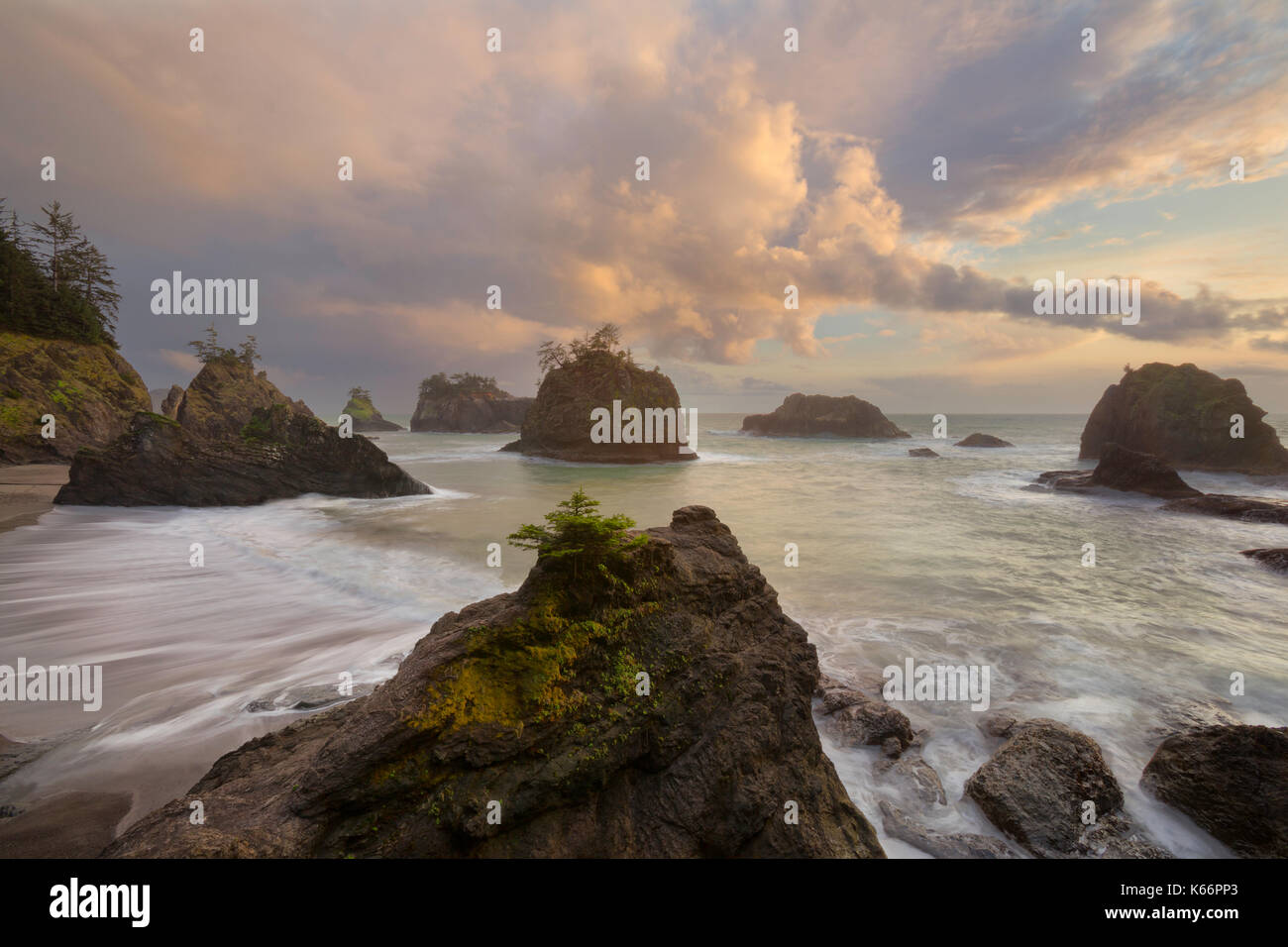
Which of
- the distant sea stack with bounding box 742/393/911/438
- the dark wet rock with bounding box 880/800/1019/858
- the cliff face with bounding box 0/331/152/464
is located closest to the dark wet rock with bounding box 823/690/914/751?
the dark wet rock with bounding box 880/800/1019/858

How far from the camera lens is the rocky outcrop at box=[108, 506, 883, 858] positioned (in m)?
3.19

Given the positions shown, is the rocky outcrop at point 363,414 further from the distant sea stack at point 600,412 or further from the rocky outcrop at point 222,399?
the distant sea stack at point 600,412

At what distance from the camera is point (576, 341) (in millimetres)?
54125

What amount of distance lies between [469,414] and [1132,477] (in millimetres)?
101050

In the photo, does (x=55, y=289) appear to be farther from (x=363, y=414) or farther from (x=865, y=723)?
(x=363, y=414)

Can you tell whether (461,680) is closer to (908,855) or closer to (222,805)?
(222,805)

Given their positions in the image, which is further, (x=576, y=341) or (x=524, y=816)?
(x=576, y=341)

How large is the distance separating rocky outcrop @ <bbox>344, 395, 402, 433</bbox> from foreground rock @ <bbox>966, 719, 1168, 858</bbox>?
125m

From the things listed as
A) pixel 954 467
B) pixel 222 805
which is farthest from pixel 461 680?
pixel 954 467

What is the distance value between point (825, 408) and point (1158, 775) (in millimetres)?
98879

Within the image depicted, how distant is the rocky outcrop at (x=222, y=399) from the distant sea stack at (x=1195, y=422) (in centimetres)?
6634

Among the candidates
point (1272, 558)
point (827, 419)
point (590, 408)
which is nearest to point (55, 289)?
point (590, 408)
